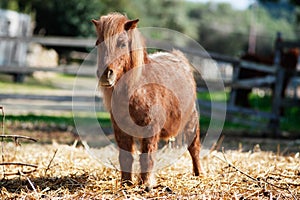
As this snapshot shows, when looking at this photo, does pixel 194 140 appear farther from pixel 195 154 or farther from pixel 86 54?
pixel 86 54

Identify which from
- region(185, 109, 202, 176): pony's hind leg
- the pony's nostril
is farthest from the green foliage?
the pony's nostril

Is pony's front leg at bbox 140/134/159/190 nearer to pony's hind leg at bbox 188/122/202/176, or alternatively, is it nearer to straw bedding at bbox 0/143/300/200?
straw bedding at bbox 0/143/300/200

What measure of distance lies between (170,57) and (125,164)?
1301 millimetres

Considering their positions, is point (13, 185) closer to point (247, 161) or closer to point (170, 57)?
point (170, 57)

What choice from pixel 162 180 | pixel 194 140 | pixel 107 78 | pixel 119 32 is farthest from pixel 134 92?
pixel 194 140

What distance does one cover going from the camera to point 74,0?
2470cm

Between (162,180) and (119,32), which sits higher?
(119,32)

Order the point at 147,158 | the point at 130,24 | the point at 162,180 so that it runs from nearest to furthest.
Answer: the point at 130,24 → the point at 147,158 → the point at 162,180

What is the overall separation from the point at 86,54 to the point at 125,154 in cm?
2027

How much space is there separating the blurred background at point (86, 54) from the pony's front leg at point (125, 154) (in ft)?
9.33

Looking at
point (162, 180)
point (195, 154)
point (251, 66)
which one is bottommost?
point (162, 180)

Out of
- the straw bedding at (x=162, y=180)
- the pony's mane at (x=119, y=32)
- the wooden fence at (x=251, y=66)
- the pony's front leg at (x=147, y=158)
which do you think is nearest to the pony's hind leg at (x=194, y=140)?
the straw bedding at (x=162, y=180)

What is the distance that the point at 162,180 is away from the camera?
4367 mm

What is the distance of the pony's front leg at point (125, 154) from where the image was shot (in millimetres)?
4055
